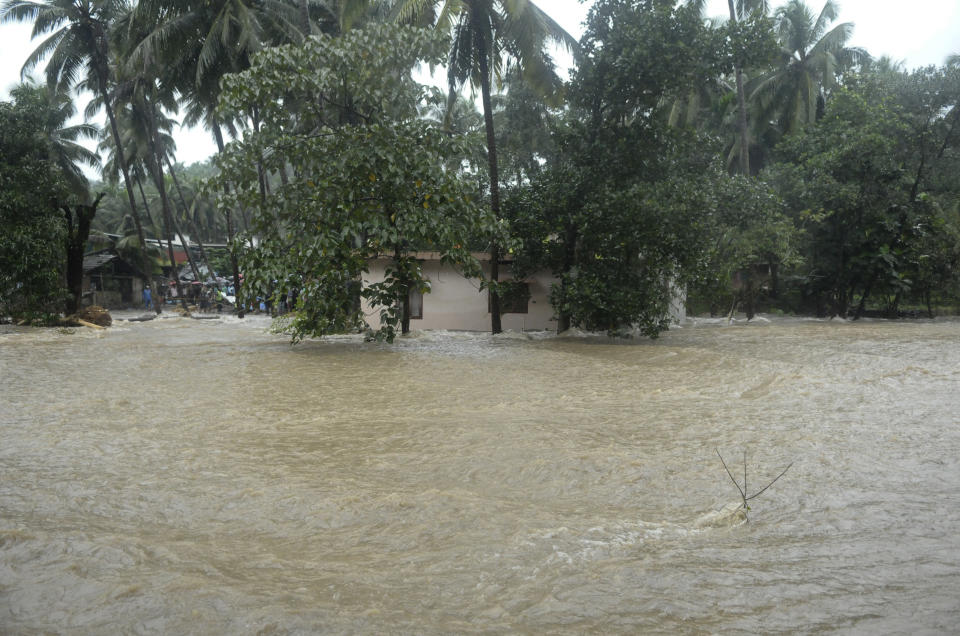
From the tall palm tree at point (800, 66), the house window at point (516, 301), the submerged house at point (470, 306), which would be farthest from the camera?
the tall palm tree at point (800, 66)

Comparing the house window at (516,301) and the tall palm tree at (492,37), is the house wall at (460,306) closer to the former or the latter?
the house window at (516,301)

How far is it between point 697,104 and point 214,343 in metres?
19.7

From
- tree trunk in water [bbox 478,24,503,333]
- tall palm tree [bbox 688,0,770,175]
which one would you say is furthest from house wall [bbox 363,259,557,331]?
tall palm tree [bbox 688,0,770,175]

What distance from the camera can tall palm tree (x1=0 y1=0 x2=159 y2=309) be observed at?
2027cm

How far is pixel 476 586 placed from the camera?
272cm

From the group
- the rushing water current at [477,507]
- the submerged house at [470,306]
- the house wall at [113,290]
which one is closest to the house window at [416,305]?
the submerged house at [470,306]

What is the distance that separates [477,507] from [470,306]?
13.7 metres

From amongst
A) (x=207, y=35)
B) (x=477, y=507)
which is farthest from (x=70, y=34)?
(x=477, y=507)

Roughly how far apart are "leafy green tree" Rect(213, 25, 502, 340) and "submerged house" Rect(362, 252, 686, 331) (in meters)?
5.43

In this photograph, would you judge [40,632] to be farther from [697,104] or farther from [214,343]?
[697,104]

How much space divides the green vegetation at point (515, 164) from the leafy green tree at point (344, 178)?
43 millimetres

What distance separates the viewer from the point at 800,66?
24719mm

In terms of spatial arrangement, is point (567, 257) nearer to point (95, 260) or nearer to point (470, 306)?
point (470, 306)

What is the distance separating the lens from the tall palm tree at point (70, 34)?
2027 cm
